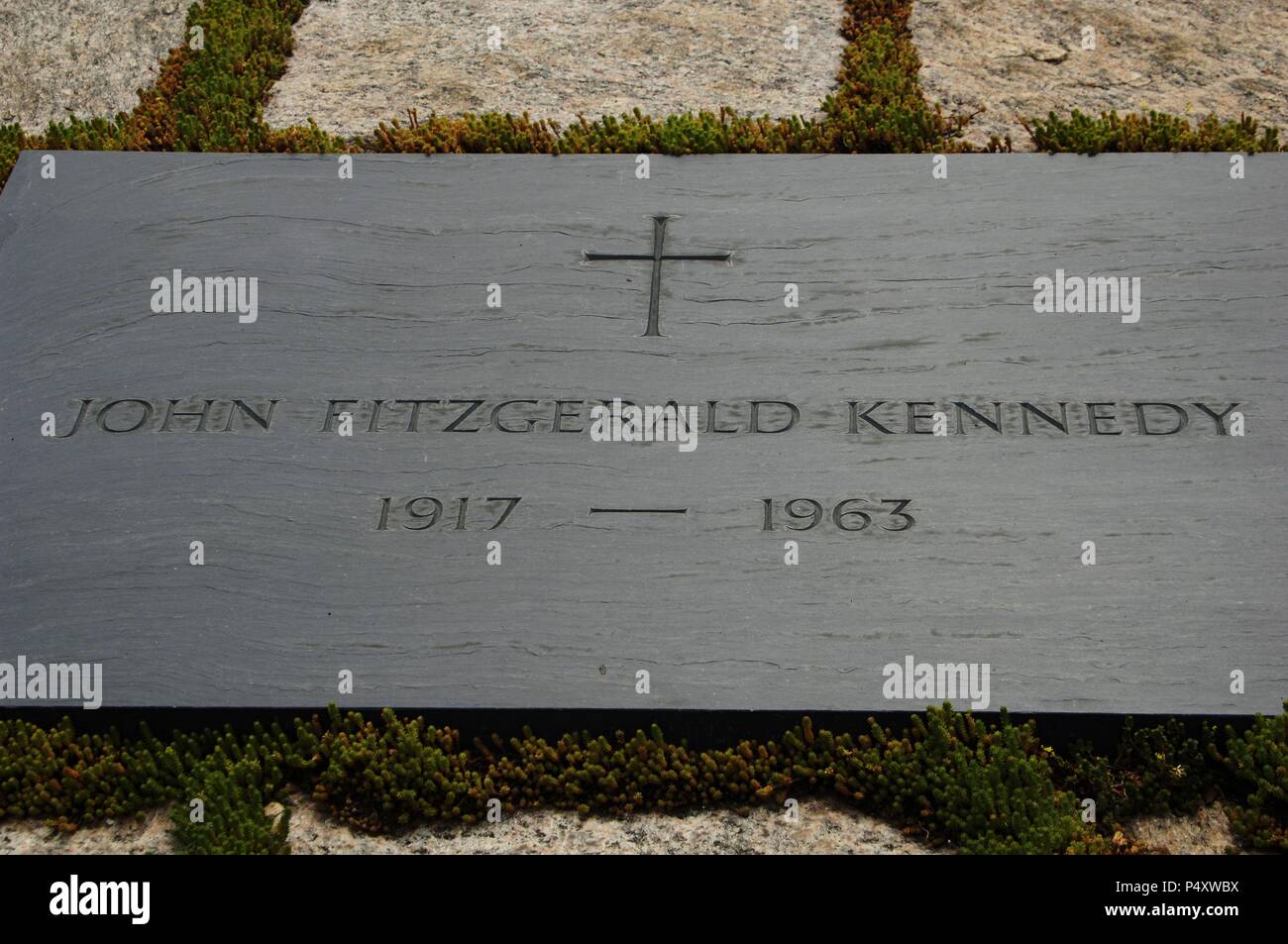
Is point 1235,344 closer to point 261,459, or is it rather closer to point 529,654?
point 529,654

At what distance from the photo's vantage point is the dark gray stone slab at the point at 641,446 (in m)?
4.24

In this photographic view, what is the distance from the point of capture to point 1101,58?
22.3ft

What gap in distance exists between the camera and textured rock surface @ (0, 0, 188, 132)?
6973mm

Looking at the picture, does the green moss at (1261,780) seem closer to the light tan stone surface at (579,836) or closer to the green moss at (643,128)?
the light tan stone surface at (579,836)

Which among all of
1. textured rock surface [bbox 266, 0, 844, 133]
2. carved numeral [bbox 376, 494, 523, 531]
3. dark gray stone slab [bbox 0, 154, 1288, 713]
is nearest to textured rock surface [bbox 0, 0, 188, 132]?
textured rock surface [bbox 266, 0, 844, 133]

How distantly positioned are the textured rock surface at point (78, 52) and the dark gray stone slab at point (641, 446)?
124 centimetres

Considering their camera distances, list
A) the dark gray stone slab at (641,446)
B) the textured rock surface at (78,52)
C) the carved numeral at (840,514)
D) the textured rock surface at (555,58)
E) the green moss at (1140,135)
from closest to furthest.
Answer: the dark gray stone slab at (641,446) → the carved numeral at (840,514) → the green moss at (1140,135) → the textured rock surface at (555,58) → the textured rock surface at (78,52)

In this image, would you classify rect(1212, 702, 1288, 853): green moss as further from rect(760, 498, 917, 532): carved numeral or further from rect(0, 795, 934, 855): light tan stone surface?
rect(760, 498, 917, 532): carved numeral

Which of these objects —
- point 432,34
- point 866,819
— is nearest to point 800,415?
point 866,819

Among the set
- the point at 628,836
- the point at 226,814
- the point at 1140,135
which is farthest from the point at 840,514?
the point at 1140,135

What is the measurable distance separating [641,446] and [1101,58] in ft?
11.7

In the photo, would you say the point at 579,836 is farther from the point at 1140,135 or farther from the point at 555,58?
the point at 555,58

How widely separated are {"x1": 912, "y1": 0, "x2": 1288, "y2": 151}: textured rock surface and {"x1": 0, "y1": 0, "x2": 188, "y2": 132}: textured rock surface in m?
3.92

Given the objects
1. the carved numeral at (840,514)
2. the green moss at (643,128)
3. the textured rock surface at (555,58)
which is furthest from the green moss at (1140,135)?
the carved numeral at (840,514)
